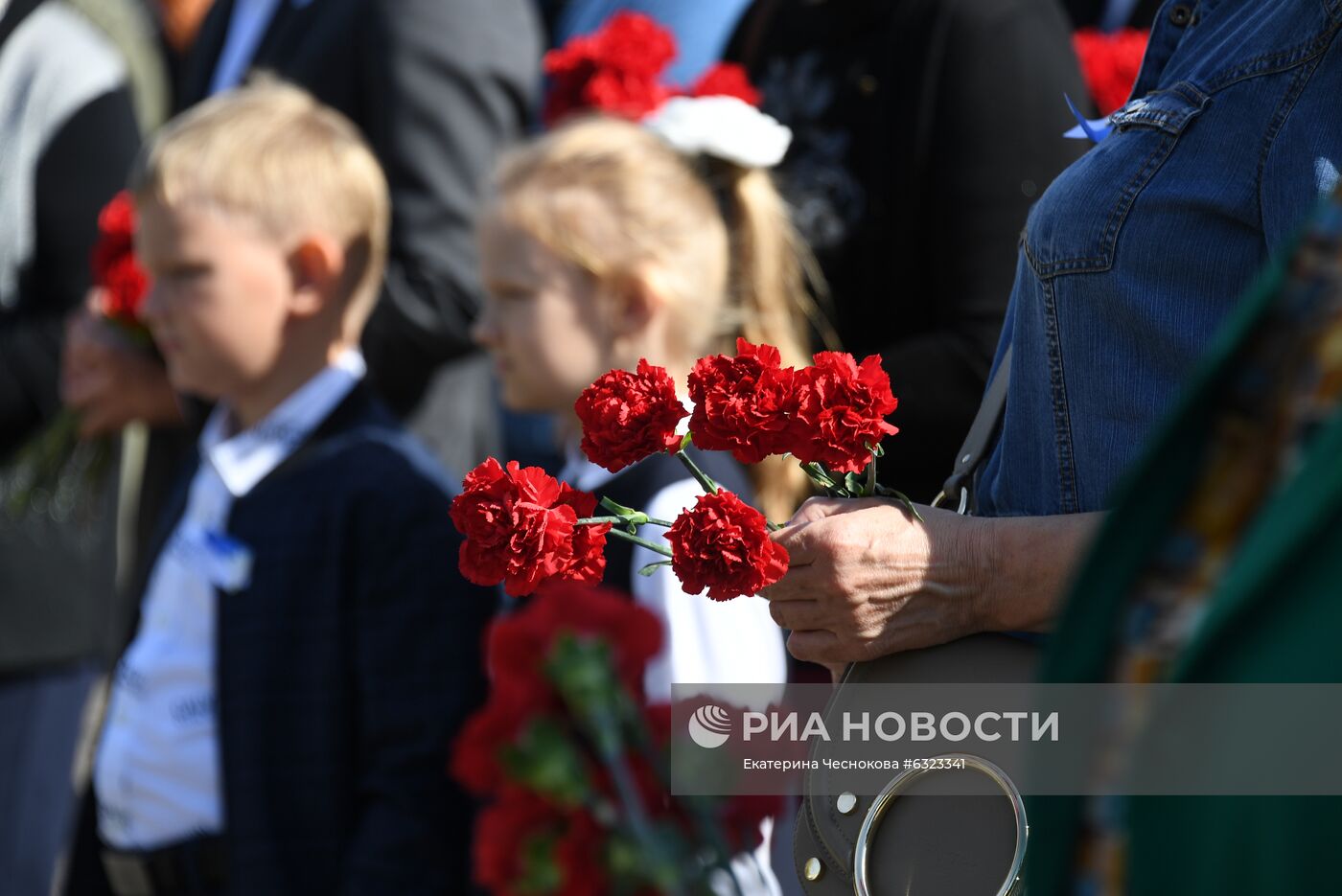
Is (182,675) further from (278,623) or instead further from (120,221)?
(120,221)

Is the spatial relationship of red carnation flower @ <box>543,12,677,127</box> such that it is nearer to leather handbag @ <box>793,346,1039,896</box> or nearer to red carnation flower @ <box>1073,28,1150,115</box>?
Result: red carnation flower @ <box>1073,28,1150,115</box>

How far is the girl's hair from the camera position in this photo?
8.84 feet

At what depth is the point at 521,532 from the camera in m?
1.34

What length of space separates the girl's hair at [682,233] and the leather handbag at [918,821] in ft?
4.06

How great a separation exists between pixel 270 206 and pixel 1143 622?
2482 mm

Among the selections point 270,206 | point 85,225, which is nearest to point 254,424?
Result: point 270,206

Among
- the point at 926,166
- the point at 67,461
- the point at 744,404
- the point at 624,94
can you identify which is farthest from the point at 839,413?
the point at 67,461

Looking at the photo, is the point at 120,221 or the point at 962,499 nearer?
the point at 962,499

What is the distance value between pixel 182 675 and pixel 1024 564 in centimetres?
169

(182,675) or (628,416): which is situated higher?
(628,416)

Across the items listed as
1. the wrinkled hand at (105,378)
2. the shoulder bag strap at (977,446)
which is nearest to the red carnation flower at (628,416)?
the shoulder bag strap at (977,446)

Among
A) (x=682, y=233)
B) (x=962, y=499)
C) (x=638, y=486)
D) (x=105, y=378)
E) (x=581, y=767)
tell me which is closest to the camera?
(x=581, y=767)

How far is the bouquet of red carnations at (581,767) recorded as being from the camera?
88 cm

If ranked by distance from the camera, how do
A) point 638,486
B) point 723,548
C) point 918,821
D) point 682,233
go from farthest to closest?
point 682,233 → point 638,486 → point 918,821 → point 723,548
